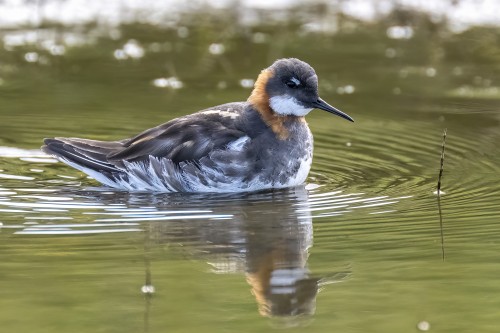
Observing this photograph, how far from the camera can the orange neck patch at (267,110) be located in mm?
10875

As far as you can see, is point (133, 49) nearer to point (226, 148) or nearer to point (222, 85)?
point (222, 85)

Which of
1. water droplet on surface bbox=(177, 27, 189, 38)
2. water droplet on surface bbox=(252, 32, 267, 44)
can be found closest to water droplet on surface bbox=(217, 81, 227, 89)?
water droplet on surface bbox=(252, 32, 267, 44)

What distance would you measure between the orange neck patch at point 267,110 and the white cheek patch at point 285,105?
0.04 metres

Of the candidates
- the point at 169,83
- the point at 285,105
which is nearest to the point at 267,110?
the point at 285,105

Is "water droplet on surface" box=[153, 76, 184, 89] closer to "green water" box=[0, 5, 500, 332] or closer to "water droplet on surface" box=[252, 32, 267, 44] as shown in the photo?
"green water" box=[0, 5, 500, 332]

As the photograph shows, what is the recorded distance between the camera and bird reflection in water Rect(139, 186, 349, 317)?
24.1 ft

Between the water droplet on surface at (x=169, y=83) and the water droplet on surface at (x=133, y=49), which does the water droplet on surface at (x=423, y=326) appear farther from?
the water droplet on surface at (x=133, y=49)

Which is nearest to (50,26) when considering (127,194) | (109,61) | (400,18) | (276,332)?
(109,61)

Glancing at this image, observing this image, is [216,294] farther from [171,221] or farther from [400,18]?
[400,18]

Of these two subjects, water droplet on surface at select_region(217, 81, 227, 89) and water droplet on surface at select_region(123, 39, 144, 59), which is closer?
water droplet on surface at select_region(217, 81, 227, 89)

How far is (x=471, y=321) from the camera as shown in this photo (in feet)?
22.3

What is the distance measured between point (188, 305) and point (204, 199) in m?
3.35

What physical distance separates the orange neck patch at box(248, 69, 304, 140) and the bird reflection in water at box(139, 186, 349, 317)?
588 mm

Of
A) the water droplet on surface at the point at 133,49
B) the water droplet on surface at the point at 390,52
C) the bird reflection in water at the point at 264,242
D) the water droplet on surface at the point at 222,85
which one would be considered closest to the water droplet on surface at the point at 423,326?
the bird reflection in water at the point at 264,242
